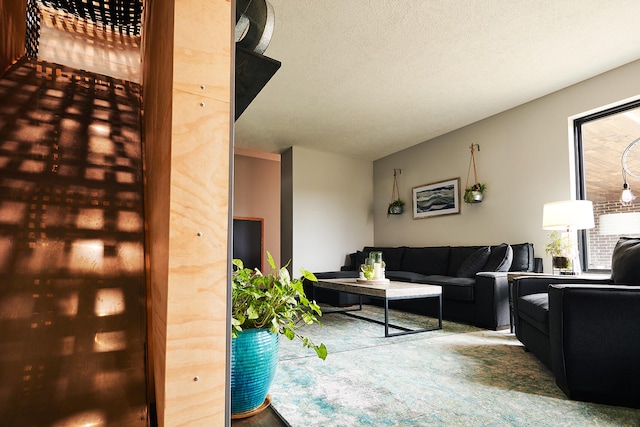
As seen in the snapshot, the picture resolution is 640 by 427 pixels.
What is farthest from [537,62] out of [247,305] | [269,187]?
[269,187]

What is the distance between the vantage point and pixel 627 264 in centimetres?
224

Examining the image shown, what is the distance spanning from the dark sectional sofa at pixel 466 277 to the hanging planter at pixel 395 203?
2.47 feet

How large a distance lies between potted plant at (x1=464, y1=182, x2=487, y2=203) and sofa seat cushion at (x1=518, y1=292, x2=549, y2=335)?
7.68 ft

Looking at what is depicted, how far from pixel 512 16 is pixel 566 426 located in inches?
111

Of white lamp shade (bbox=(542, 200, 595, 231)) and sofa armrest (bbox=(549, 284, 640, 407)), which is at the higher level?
white lamp shade (bbox=(542, 200, 595, 231))

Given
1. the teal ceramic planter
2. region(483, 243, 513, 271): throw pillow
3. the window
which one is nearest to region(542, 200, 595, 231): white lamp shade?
the window

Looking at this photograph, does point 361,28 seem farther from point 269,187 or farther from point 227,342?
point 269,187

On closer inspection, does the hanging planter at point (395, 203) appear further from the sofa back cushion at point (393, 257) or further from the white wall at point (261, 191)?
the white wall at point (261, 191)

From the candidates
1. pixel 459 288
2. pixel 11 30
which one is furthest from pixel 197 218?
pixel 459 288

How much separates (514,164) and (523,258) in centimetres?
123

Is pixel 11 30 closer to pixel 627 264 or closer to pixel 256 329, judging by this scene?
pixel 256 329

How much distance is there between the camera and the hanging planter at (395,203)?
6.28 meters

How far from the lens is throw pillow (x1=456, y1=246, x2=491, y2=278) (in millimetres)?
4348

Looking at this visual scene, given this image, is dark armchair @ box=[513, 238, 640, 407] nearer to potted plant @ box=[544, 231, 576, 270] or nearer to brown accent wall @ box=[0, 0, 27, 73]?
potted plant @ box=[544, 231, 576, 270]
